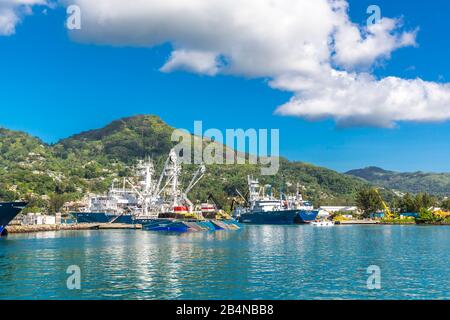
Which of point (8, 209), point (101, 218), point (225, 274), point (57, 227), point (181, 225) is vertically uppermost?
point (8, 209)

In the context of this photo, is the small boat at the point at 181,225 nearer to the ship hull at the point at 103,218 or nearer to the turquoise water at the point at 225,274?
the ship hull at the point at 103,218

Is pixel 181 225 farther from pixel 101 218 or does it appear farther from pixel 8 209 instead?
pixel 101 218

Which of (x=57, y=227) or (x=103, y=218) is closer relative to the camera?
(x=57, y=227)

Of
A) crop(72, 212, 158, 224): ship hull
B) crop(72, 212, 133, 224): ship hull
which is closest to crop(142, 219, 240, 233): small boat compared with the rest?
crop(72, 212, 158, 224): ship hull

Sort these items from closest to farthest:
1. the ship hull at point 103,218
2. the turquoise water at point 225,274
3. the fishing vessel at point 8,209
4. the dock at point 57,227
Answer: the turquoise water at point 225,274, the fishing vessel at point 8,209, the dock at point 57,227, the ship hull at point 103,218

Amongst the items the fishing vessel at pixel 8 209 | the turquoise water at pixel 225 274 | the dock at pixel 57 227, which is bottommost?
the dock at pixel 57 227

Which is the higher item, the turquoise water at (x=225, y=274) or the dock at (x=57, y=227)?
the turquoise water at (x=225, y=274)

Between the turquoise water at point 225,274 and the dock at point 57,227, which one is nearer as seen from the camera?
the turquoise water at point 225,274

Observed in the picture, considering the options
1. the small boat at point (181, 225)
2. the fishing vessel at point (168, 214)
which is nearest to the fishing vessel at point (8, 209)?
the small boat at point (181, 225)

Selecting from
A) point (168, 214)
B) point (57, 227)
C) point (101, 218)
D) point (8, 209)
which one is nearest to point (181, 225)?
point (168, 214)

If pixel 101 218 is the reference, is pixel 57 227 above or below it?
below

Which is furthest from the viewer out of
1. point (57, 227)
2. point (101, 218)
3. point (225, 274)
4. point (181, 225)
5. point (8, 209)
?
point (101, 218)
